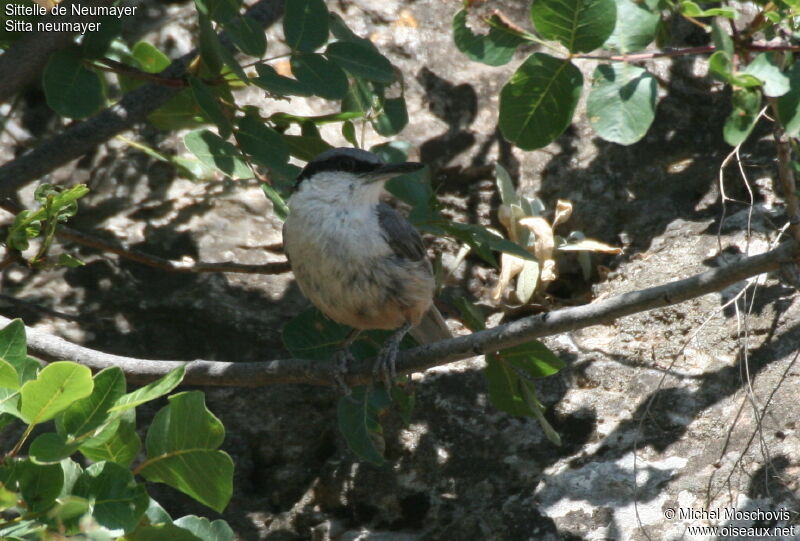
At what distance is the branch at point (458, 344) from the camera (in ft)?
8.47

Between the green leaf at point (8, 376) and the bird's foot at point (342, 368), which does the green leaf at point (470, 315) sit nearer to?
the bird's foot at point (342, 368)

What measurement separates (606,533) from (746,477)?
2.01 feet

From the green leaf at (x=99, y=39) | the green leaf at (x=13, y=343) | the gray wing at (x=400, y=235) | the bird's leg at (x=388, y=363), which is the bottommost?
the bird's leg at (x=388, y=363)

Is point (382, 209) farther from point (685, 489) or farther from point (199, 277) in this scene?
point (685, 489)

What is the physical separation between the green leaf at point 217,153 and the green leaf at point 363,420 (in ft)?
3.57

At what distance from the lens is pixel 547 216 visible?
5.43 meters

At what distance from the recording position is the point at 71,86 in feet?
12.1

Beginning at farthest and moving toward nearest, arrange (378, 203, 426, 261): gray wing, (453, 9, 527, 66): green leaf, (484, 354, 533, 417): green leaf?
1. (378, 203, 426, 261): gray wing
2. (484, 354, 533, 417): green leaf
3. (453, 9, 527, 66): green leaf

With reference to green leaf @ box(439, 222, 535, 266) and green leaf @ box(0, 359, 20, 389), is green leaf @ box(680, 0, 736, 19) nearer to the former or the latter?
green leaf @ box(439, 222, 535, 266)

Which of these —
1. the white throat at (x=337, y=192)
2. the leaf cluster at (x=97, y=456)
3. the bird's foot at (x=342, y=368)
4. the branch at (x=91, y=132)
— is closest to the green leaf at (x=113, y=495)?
the leaf cluster at (x=97, y=456)

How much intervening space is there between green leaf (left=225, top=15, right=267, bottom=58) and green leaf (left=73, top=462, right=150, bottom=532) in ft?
5.74

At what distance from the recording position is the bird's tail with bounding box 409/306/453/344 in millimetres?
4613

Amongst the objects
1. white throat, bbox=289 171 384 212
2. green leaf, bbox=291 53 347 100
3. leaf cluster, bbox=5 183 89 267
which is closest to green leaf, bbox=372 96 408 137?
white throat, bbox=289 171 384 212

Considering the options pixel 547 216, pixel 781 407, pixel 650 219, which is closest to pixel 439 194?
pixel 547 216
